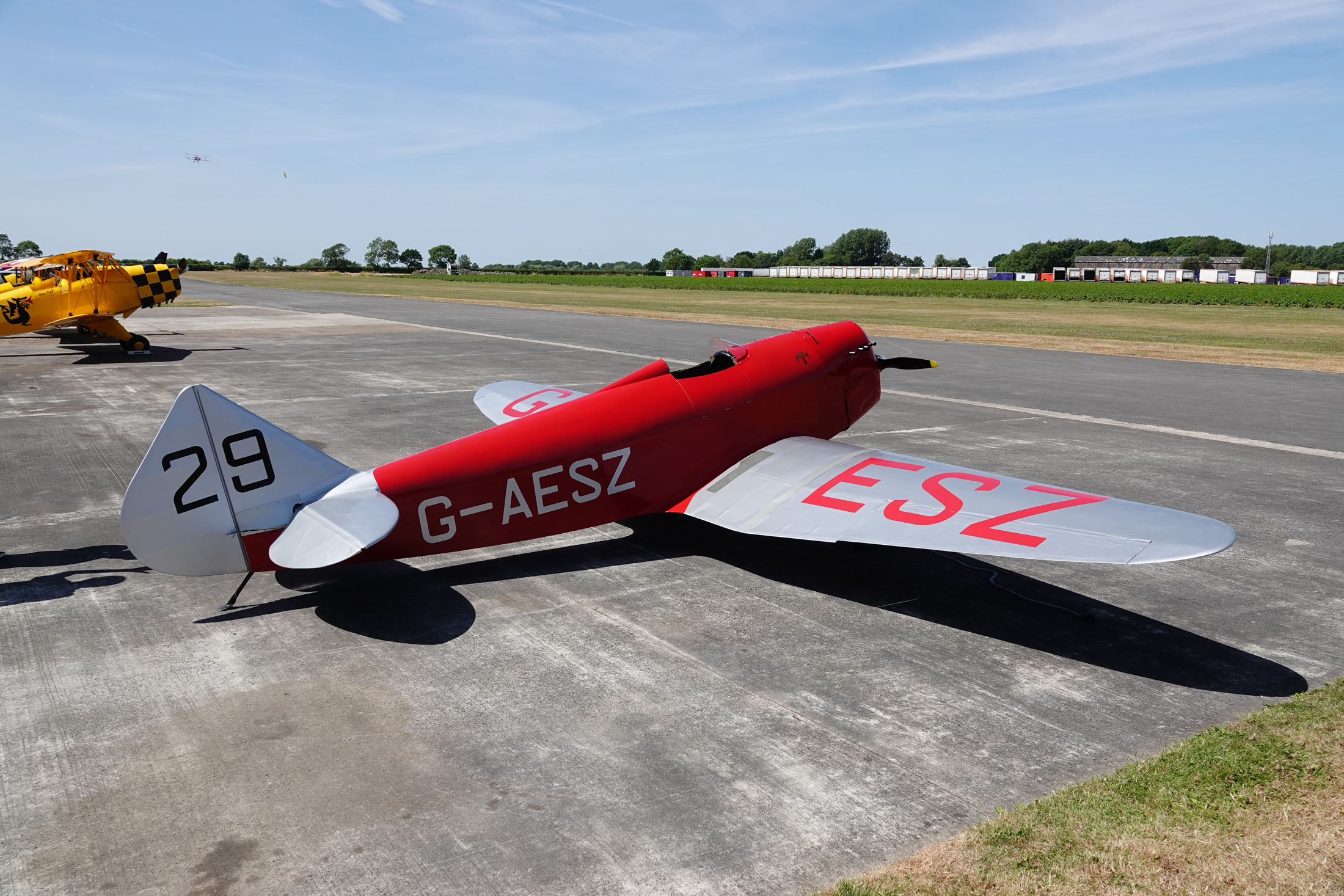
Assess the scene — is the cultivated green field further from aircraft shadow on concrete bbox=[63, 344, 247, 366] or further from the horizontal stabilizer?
the horizontal stabilizer

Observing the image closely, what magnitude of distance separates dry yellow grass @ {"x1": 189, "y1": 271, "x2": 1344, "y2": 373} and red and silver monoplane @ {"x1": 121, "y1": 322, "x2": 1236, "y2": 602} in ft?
70.8

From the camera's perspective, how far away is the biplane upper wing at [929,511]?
5809 millimetres

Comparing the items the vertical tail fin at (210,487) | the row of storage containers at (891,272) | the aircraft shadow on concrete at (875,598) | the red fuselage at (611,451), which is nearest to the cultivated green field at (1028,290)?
the row of storage containers at (891,272)

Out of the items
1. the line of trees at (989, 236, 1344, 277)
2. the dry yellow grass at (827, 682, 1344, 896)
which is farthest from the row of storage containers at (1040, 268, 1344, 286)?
the dry yellow grass at (827, 682, 1344, 896)

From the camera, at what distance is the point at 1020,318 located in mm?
46312

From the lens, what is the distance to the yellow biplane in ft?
80.8

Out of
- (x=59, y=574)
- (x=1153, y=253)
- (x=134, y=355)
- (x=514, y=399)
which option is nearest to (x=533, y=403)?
(x=514, y=399)

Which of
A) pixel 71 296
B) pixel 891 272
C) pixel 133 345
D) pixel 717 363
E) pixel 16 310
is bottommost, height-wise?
pixel 133 345

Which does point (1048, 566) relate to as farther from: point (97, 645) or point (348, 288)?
point (348, 288)

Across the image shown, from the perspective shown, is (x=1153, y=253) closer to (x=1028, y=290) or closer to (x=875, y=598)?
(x=1028, y=290)

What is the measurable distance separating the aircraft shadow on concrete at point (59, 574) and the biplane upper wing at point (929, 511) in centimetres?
507

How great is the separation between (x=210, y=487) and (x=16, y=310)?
23.6m

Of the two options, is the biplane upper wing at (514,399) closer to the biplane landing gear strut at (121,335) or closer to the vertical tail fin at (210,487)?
the vertical tail fin at (210,487)

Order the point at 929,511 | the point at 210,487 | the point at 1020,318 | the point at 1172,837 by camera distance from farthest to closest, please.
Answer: the point at 1020,318 < the point at 929,511 < the point at 210,487 < the point at 1172,837
